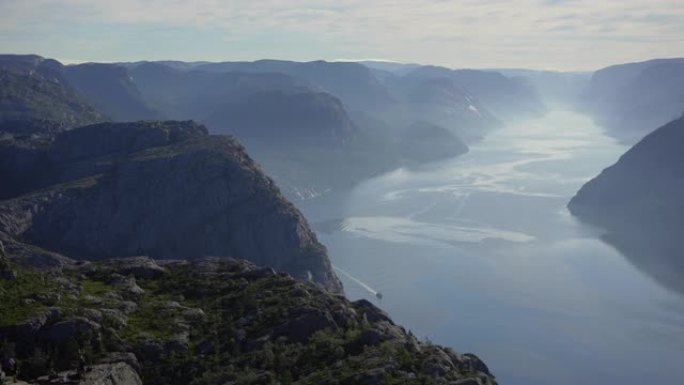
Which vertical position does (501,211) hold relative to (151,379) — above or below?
below

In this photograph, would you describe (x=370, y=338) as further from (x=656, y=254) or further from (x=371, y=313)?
(x=656, y=254)

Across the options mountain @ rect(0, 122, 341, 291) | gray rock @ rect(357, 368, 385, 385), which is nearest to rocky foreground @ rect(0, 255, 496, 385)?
gray rock @ rect(357, 368, 385, 385)

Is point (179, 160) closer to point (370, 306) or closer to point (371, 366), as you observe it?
point (370, 306)

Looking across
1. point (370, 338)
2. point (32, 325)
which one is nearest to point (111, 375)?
point (32, 325)

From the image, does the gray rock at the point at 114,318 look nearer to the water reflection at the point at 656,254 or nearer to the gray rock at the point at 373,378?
the gray rock at the point at 373,378

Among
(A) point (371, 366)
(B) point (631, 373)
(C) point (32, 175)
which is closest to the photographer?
(A) point (371, 366)

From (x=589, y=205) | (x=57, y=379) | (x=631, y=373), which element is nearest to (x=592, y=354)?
(x=631, y=373)

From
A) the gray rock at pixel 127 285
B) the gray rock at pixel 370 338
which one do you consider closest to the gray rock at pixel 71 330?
the gray rock at pixel 127 285
